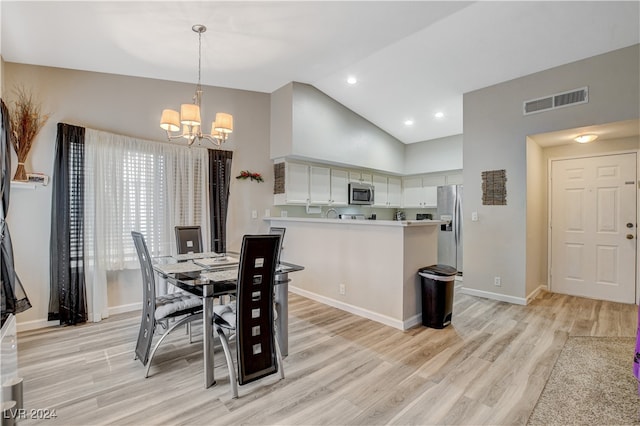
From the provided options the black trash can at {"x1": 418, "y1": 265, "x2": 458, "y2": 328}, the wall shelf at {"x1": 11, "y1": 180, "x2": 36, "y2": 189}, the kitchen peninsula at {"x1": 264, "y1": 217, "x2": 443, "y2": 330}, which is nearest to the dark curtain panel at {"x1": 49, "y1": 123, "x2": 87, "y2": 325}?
the wall shelf at {"x1": 11, "y1": 180, "x2": 36, "y2": 189}

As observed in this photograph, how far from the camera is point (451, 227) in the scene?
541cm

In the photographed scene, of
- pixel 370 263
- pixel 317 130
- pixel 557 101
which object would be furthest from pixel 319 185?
pixel 557 101

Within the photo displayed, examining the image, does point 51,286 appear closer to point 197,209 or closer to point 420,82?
point 197,209

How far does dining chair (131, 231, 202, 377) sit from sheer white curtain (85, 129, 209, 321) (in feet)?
4.53

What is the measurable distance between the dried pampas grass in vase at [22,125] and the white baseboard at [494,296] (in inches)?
215

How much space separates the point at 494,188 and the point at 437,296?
6.35ft

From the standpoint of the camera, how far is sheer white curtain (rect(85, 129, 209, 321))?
3.41m

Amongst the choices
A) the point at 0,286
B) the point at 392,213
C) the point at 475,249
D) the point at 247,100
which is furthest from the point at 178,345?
the point at 392,213

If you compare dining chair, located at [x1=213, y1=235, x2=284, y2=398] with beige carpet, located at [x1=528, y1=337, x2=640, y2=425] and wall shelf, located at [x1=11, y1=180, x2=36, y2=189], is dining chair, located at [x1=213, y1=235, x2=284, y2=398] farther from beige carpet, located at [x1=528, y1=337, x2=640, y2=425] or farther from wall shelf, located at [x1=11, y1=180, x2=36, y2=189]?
wall shelf, located at [x1=11, y1=180, x2=36, y2=189]

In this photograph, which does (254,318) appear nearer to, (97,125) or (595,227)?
(97,125)

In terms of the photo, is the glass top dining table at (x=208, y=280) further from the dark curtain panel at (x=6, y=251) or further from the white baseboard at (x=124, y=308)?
the white baseboard at (x=124, y=308)

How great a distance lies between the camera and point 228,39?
3.10m

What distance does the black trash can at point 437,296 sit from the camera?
3.17 meters

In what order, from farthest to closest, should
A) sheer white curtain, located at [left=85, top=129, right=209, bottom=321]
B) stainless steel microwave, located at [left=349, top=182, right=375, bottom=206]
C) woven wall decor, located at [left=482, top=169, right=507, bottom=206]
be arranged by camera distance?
1. stainless steel microwave, located at [left=349, top=182, right=375, bottom=206]
2. woven wall decor, located at [left=482, top=169, right=507, bottom=206]
3. sheer white curtain, located at [left=85, top=129, right=209, bottom=321]
